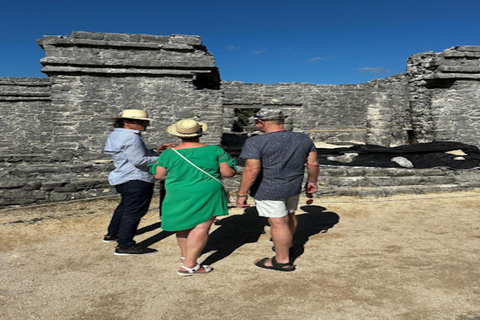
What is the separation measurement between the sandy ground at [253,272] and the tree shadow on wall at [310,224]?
2cm

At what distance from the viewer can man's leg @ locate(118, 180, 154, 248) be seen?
4066 millimetres

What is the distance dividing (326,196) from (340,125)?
1669cm

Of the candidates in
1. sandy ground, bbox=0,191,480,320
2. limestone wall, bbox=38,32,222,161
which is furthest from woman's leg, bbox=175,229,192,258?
limestone wall, bbox=38,32,222,161

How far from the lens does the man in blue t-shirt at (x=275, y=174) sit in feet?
11.4

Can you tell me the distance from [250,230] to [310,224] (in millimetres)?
878

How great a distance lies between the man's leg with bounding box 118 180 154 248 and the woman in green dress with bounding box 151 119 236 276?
27.7 inches

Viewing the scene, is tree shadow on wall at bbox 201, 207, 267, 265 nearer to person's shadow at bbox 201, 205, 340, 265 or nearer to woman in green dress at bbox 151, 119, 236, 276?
person's shadow at bbox 201, 205, 340, 265

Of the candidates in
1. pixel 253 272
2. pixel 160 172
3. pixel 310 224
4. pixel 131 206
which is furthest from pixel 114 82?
pixel 253 272

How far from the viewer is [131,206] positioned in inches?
161

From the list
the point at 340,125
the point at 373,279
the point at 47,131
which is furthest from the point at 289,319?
the point at 340,125

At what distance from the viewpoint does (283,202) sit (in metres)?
3.52

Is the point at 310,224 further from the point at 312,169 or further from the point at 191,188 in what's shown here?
the point at 191,188

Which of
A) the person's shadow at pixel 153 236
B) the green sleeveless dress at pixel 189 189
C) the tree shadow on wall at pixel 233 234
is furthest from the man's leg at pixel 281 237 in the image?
the person's shadow at pixel 153 236

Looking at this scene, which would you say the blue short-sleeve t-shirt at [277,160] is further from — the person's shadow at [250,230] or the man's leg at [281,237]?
the person's shadow at [250,230]
